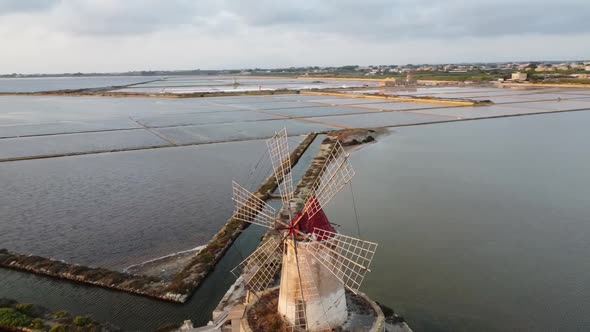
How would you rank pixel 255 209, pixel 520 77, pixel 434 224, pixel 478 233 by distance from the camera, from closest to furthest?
pixel 255 209 → pixel 478 233 → pixel 434 224 → pixel 520 77

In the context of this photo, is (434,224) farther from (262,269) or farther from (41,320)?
(41,320)

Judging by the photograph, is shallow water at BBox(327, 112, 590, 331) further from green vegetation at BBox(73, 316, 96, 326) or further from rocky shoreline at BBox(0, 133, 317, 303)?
green vegetation at BBox(73, 316, 96, 326)

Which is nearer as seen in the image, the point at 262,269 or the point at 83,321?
the point at 83,321

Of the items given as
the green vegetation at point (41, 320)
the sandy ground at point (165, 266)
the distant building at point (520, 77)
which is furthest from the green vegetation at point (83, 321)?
the distant building at point (520, 77)

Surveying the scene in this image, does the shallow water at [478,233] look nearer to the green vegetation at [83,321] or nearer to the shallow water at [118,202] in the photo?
the shallow water at [118,202]

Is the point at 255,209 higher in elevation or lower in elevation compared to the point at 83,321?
higher

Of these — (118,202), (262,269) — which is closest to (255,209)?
(262,269)

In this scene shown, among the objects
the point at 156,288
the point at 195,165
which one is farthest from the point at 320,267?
the point at 195,165

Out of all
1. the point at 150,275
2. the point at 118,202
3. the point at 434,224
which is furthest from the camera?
the point at 118,202

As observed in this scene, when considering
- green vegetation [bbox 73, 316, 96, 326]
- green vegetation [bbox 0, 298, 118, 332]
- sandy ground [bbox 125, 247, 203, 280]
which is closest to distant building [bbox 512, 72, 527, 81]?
sandy ground [bbox 125, 247, 203, 280]
